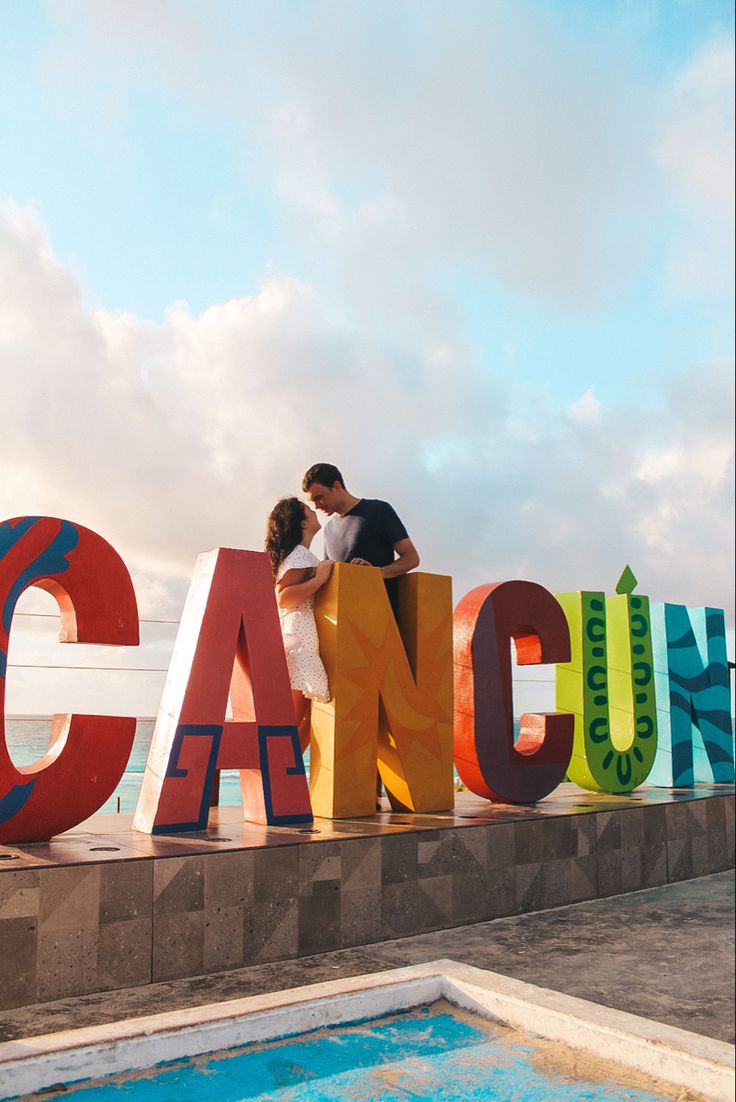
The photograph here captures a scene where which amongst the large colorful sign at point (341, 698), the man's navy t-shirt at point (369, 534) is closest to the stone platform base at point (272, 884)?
the large colorful sign at point (341, 698)

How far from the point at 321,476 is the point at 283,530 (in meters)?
0.56

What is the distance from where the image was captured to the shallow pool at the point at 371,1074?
1.86 meters

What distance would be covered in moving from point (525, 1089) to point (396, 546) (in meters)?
3.83

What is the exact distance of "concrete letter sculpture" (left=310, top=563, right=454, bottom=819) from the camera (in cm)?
481

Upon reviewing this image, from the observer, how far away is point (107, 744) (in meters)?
3.91

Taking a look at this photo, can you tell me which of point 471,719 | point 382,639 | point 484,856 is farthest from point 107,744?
point 471,719

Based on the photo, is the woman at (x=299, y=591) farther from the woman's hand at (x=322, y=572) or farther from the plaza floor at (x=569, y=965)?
the plaza floor at (x=569, y=965)

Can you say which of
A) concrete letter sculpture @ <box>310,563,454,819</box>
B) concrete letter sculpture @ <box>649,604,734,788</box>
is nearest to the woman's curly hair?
concrete letter sculpture @ <box>310,563,454,819</box>

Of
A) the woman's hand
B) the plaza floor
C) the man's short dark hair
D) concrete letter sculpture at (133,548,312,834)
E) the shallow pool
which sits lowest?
the plaza floor

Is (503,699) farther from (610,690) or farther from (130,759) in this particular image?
(130,759)

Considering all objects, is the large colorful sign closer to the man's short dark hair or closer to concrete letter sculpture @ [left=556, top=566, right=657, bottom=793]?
concrete letter sculpture @ [left=556, top=566, right=657, bottom=793]

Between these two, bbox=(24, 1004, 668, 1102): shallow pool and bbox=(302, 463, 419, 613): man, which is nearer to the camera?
bbox=(24, 1004, 668, 1102): shallow pool

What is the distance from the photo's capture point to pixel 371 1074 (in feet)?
6.50

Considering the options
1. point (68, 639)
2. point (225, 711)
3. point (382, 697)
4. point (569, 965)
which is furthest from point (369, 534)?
point (569, 965)
